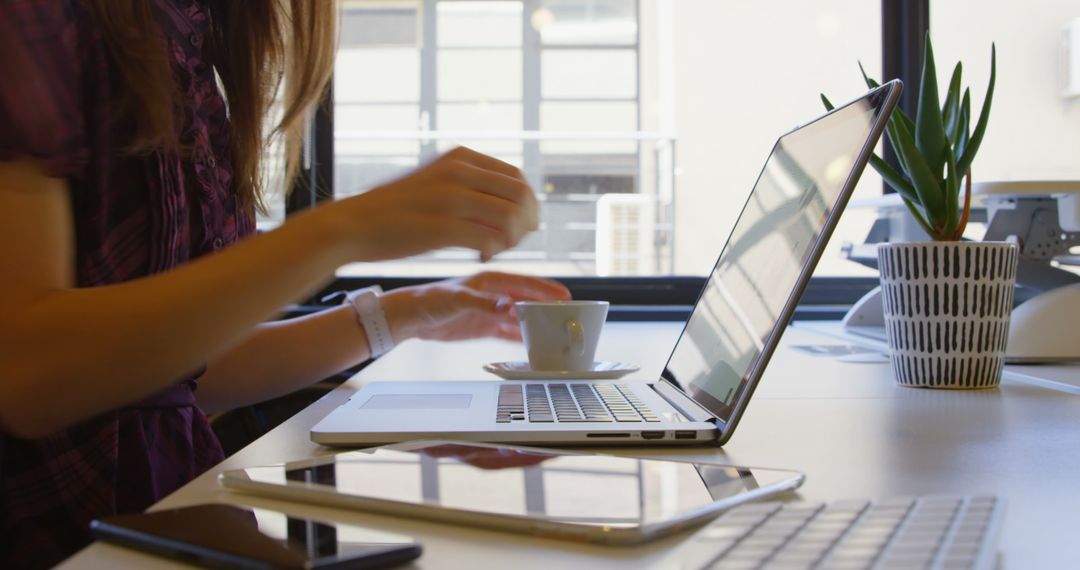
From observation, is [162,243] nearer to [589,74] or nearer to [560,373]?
[560,373]

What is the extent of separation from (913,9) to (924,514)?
195 centimetres

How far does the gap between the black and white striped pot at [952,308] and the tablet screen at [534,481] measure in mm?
474

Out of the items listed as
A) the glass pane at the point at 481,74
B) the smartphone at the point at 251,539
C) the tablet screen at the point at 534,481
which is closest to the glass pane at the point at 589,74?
the glass pane at the point at 481,74

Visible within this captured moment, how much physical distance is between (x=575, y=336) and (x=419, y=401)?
26 centimetres

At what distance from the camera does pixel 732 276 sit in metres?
0.82

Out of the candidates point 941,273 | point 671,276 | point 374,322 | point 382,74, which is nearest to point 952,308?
point 941,273

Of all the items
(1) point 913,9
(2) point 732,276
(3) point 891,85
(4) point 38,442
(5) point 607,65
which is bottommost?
(4) point 38,442

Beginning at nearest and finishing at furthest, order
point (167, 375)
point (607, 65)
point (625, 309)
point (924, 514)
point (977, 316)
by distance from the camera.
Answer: point (924, 514), point (167, 375), point (977, 316), point (625, 309), point (607, 65)

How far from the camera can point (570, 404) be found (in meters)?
0.72

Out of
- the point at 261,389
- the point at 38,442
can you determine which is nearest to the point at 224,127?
the point at 261,389

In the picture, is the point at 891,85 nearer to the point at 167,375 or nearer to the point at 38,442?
the point at 167,375

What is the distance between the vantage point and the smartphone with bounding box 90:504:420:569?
1.11 feet

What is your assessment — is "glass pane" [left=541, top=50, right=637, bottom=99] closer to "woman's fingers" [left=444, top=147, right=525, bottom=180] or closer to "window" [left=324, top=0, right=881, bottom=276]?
"window" [left=324, top=0, right=881, bottom=276]

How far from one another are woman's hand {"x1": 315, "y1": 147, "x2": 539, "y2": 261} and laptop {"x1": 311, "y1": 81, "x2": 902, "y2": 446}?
0.13m
